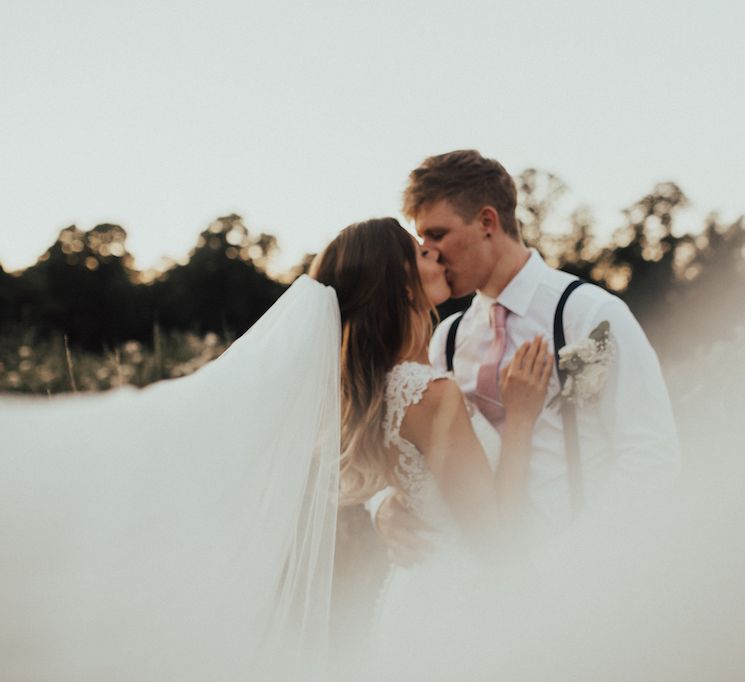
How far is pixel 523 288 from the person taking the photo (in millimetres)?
→ 3859

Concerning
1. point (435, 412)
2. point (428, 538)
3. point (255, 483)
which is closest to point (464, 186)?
point (435, 412)

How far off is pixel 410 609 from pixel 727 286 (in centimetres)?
2735

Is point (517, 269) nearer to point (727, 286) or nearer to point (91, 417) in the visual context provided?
point (91, 417)

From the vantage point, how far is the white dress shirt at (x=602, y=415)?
3252 mm

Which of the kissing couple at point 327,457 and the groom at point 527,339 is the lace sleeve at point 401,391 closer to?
the kissing couple at point 327,457

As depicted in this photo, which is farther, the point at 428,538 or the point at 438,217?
the point at 438,217

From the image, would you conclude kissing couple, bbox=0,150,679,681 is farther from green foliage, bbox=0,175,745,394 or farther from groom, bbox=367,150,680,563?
green foliage, bbox=0,175,745,394

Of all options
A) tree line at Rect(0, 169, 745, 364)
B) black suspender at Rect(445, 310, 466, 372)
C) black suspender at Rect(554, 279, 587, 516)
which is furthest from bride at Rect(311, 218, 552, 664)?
tree line at Rect(0, 169, 745, 364)

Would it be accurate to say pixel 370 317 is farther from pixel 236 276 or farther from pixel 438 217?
pixel 236 276

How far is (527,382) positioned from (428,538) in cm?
79

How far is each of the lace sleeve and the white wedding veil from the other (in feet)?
0.75

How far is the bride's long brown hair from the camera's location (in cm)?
339

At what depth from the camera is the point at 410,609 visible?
136 inches

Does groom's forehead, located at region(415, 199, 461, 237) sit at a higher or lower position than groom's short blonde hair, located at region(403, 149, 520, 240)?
lower
